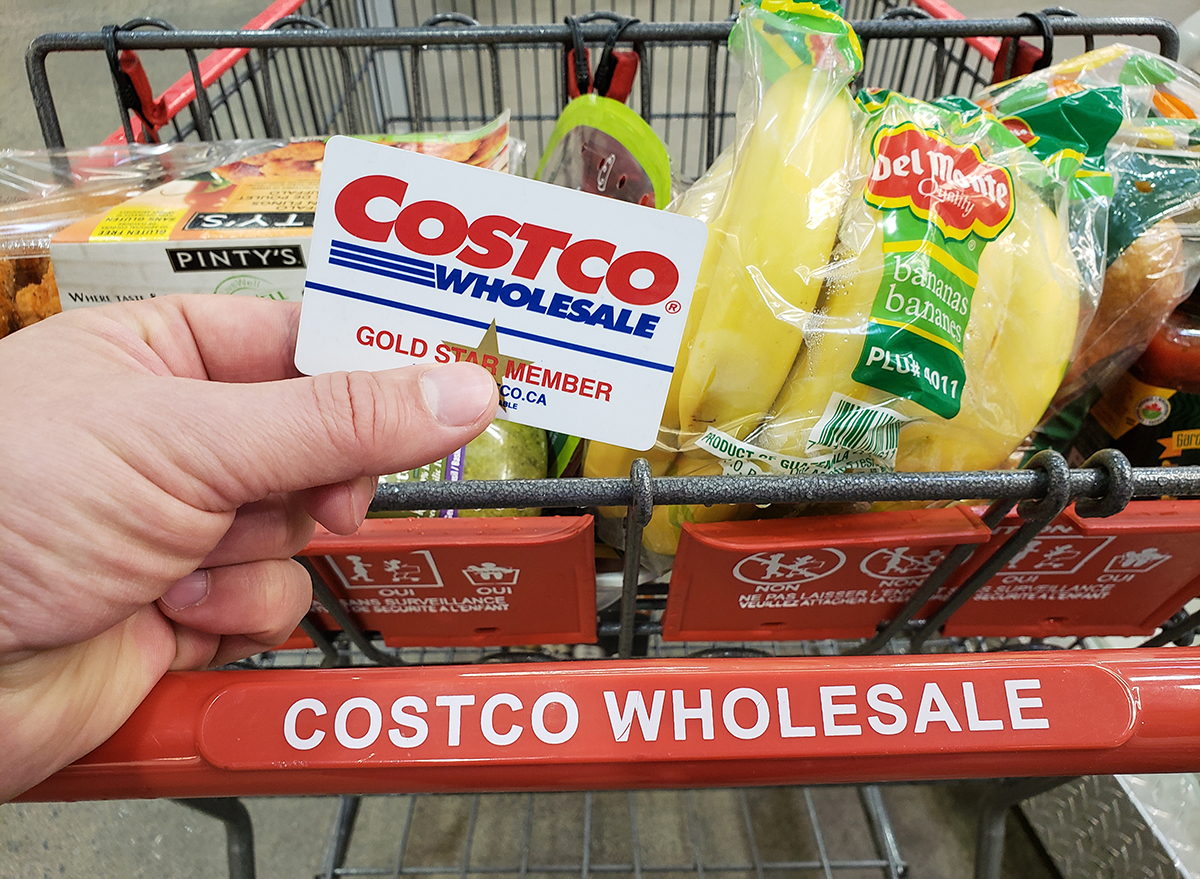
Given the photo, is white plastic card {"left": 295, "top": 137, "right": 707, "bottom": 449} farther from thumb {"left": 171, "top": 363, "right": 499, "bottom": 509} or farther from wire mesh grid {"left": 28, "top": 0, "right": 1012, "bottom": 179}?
wire mesh grid {"left": 28, "top": 0, "right": 1012, "bottom": 179}

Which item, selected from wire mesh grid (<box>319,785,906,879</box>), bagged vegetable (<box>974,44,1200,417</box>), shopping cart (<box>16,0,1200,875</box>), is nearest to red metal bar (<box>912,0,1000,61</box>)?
bagged vegetable (<box>974,44,1200,417</box>)

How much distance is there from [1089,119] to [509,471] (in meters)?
0.61

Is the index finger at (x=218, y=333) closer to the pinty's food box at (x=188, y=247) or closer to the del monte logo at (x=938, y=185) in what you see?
the pinty's food box at (x=188, y=247)

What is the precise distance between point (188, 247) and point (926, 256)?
64 centimetres

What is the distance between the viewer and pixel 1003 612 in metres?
0.69

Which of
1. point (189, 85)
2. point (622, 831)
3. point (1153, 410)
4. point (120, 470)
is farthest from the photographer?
point (622, 831)

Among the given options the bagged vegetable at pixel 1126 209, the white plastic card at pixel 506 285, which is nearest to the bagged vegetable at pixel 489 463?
the white plastic card at pixel 506 285

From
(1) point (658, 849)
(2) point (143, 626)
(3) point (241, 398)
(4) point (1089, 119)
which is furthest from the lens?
(1) point (658, 849)

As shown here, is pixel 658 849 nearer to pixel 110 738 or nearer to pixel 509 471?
pixel 509 471

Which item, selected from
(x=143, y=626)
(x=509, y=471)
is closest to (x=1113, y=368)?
(x=509, y=471)

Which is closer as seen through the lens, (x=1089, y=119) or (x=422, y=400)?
(x=422, y=400)

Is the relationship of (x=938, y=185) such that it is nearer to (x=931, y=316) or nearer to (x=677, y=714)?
(x=931, y=316)

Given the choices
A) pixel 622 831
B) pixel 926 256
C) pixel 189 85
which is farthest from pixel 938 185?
pixel 622 831

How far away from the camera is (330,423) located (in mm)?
387
